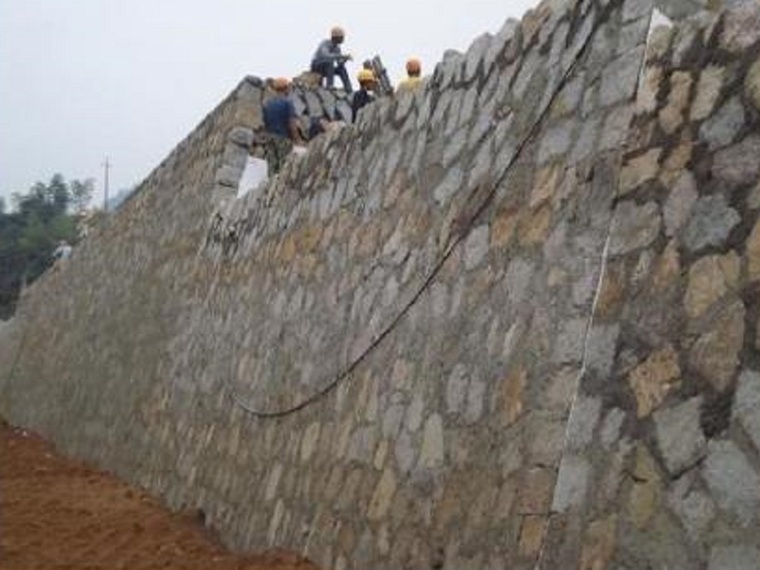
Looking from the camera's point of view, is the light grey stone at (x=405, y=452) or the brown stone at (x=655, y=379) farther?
the light grey stone at (x=405, y=452)

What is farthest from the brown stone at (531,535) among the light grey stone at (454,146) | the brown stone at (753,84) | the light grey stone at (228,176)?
the light grey stone at (228,176)

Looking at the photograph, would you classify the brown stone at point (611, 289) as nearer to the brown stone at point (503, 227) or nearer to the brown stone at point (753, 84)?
the brown stone at point (753, 84)

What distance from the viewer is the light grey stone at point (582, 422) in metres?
3.27

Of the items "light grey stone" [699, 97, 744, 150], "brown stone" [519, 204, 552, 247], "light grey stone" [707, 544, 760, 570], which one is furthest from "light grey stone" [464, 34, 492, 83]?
"light grey stone" [707, 544, 760, 570]

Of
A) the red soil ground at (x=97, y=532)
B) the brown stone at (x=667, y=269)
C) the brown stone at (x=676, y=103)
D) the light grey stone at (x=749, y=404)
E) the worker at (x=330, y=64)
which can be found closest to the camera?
the light grey stone at (x=749, y=404)

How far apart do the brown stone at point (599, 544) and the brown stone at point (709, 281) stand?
2.25 feet

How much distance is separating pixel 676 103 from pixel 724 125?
0.33 m

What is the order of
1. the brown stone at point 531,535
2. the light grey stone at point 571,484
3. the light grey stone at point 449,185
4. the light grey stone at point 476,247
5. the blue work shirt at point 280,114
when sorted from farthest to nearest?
the blue work shirt at point 280,114 → the light grey stone at point 449,185 → the light grey stone at point 476,247 → the brown stone at point 531,535 → the light grey stone at point 571,484

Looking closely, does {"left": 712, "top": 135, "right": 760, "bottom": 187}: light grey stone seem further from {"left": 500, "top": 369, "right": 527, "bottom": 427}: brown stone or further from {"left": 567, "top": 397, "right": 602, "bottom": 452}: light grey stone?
{"left": 500, "top": 369, "right": 527, "bottom": 427}: brown stone

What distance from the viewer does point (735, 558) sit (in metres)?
2.58

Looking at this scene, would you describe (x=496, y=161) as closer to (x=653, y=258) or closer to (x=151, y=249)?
(x=653, y=258)

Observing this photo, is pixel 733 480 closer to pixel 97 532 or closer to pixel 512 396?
pixel 512 396

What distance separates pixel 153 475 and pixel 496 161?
5314mm

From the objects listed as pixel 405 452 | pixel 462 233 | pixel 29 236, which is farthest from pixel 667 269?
pixel 29 236
